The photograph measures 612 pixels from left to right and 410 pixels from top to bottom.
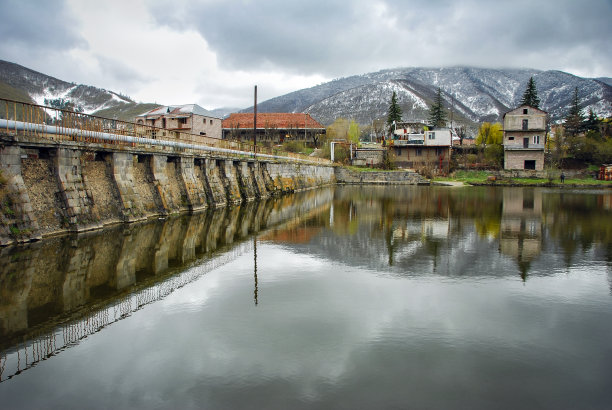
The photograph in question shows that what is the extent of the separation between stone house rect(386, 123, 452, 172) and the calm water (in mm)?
55247

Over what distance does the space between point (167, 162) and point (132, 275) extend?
47.2 feet

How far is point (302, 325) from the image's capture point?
7887 mm

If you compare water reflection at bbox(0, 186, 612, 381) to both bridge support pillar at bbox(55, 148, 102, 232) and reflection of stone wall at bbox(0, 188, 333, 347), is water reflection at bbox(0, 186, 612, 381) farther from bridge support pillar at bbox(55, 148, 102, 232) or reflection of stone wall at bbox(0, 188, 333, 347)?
bridge support pillar at bbox(55, 148, 102, 232)

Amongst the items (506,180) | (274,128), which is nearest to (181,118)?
(274,128)

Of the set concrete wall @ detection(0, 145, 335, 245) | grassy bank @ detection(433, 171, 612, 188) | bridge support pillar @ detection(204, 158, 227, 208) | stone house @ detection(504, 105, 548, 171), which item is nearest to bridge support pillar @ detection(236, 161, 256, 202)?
concrete wall @ detection(0, 145, 335, 245)

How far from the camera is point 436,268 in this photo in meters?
12.3

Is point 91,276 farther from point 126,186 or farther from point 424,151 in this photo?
point 424,151

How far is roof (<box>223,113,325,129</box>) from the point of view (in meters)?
78.8

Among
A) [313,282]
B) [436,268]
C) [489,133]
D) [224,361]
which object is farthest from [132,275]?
[489,133]

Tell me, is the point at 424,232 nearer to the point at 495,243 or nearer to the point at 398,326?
the point at 495,243

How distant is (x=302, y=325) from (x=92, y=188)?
13710mm

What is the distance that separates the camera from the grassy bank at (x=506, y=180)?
5647 cm

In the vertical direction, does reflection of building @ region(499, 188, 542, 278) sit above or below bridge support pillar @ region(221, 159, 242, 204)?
below

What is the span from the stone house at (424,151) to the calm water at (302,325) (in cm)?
5525
